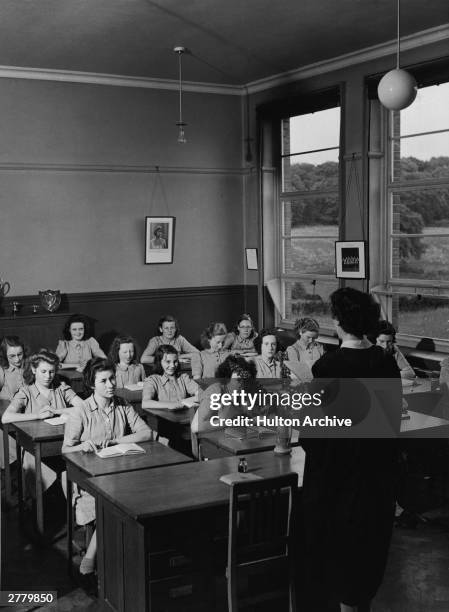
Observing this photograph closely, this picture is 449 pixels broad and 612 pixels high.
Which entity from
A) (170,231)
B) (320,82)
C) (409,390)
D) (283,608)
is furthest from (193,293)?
(283,608)

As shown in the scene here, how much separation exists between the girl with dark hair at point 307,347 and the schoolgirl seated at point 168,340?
1.34 meters

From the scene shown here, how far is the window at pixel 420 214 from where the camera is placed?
788 centimetres

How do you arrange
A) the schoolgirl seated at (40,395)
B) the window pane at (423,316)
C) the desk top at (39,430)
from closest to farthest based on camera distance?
the desk top at (39,430) → the schoolgirl seated at (40,395) → the window pane at (423,316)

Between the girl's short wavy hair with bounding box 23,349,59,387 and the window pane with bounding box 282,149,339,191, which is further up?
the window pane with bounding box 282,149,339,191

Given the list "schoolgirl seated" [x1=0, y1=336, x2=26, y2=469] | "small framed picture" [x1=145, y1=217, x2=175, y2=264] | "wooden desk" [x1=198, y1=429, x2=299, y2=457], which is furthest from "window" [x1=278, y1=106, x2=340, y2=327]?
"wooden desk" [x1=198, y1=429, x2=299, y2=457]

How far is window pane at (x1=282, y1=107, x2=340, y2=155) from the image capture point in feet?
30.0

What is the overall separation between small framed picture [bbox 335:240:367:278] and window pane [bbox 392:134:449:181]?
86cm

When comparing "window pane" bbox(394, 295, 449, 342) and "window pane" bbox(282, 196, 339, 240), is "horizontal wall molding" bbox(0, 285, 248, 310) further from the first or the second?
"window pane" bbox(394, 295, 449, 342)

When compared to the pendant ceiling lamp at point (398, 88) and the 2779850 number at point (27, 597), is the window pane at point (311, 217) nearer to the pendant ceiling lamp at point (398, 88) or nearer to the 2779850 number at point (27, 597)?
the pendant ceiling lamp at point (398, 88)

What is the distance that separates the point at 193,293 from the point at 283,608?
21.4ft

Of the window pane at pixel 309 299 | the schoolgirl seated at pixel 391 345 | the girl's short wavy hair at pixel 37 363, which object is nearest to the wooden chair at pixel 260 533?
the girl's short wavy hair at pixel 37 363

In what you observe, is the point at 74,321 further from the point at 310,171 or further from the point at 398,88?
the point at 398,88

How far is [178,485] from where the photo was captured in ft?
13.4

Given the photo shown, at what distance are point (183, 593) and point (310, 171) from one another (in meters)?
6.73
